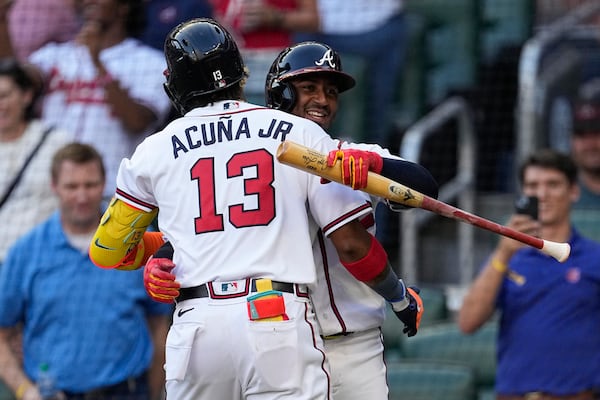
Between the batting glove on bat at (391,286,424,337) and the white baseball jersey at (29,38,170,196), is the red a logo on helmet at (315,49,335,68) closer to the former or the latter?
the batting glove on bat at (391,286,424,337)

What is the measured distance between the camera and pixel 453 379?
5.61 metres

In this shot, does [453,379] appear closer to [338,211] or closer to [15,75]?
[338,211]

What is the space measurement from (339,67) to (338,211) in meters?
0.67

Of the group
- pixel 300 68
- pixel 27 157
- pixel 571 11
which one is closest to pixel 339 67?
pixel 300 68

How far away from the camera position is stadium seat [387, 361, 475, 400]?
5605mm

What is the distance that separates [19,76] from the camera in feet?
22.0

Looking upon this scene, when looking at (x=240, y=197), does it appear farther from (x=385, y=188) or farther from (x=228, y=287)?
(x=385, y=188)

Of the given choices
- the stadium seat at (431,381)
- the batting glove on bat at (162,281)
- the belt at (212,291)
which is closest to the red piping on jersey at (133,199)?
the batting glove on bat at (162,281)

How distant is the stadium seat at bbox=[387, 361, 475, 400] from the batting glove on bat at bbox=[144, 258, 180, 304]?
2598mm

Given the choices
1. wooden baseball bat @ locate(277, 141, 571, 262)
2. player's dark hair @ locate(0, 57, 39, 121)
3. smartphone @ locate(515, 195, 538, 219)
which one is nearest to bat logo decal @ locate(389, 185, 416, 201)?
wooden baseball bat @ locate(277, 141, 571, 262)

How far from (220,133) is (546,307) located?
227cm

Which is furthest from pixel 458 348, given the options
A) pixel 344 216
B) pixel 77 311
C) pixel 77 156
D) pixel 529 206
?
pixel 344 216

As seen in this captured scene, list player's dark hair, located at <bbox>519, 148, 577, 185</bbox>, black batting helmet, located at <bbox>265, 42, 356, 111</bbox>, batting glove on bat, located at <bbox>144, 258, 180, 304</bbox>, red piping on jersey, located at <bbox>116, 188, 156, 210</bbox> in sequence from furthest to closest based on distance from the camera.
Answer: player's dark hair, located at <bbox>519, 148, 577, 185</bbox>, black batting helmet, located at <bbox>265, 42, 356, 111</bbox>, red piping on jersey, located at <bbox>116, 188, 156, 210</bbox>, batting glove on bat, located at <bbox>144, 258, 180, 304</bbox>

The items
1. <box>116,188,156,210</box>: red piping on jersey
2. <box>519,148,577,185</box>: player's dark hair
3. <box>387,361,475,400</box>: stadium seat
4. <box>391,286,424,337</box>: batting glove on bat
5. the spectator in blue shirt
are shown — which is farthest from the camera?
<box>387,361,475,400</box>: stadium seat
